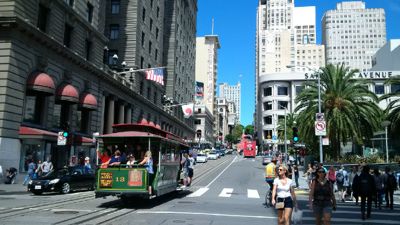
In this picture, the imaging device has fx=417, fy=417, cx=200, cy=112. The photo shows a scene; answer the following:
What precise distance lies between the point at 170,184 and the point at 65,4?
72.9 ft

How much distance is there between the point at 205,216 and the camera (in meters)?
13.7

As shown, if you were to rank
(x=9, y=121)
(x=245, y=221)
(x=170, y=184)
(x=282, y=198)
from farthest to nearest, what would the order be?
(x=9, y=121), (x=170, y=184), (x=245, y=221), (x=282, y=198)

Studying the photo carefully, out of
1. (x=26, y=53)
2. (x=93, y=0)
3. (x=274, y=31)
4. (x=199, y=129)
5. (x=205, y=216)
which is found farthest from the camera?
(x=274, y=31)

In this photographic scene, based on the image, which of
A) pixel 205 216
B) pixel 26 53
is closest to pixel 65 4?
pixel 26 53

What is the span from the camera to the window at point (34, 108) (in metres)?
29.9

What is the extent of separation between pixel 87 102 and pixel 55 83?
492 centimetres

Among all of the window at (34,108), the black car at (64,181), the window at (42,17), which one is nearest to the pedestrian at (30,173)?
the window at (34,108)

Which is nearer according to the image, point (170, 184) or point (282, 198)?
point (282, 198)

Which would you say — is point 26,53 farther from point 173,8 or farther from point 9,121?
point 173,8

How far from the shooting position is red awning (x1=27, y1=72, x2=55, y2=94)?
29.0 metres

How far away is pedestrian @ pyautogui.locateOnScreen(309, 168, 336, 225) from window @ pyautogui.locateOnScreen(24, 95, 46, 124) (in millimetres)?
24715

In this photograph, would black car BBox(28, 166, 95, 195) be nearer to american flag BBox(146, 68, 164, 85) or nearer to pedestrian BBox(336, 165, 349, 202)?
pedestrian BBox(336, 165, 349, 202)

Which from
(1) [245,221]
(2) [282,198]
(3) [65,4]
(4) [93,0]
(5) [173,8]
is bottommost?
(1) [245,221]

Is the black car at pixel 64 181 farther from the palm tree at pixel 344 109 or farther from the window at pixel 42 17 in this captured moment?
the palm tree at pixel 344 109
